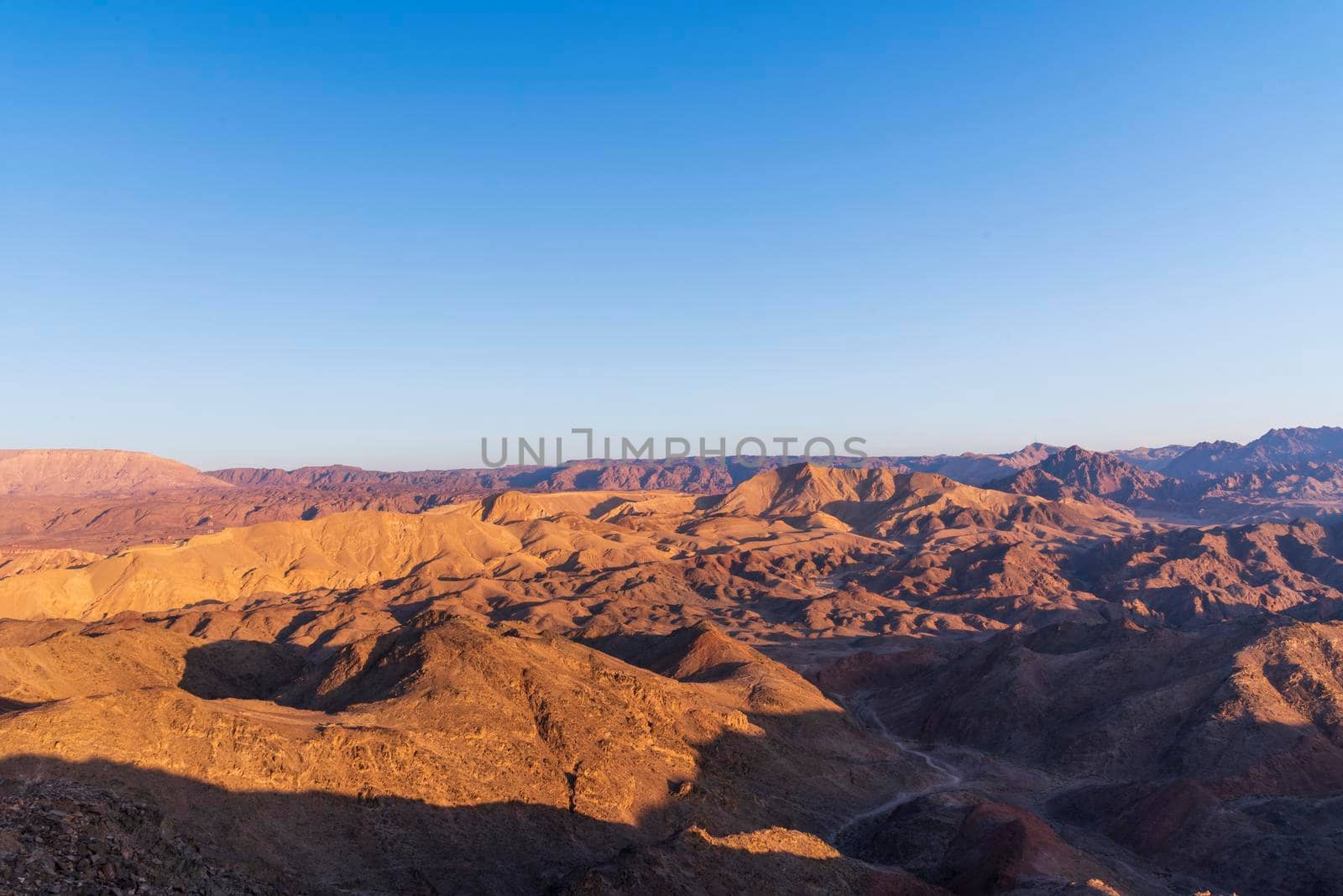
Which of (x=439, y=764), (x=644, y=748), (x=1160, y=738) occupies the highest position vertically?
(x=439, y=764)

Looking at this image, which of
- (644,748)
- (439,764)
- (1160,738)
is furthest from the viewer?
(1160,738)

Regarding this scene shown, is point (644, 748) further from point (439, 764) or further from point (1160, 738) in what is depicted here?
point (1160, 738)

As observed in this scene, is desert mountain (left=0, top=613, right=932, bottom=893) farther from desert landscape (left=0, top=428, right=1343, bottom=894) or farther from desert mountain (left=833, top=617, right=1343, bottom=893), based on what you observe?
desert mountain (left=833, top=617, right=1343, bottom=893)

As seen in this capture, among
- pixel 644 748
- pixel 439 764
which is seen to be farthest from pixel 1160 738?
pixel 439 764

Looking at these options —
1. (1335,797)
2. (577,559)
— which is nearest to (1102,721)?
(1335,797)

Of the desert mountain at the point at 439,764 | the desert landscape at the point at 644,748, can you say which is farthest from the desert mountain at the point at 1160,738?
the desert mountain at the point at 439,764

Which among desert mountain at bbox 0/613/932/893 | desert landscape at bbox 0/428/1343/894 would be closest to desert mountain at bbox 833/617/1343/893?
desert landscape at bbox 0/428/1343/894

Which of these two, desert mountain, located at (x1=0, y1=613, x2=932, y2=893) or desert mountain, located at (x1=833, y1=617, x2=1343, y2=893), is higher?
desert mountain, located at (x1=0, y1=613, x2=932, y2=893)

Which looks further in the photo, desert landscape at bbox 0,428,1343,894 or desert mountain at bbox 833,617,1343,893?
desert mountain at bbox 833,617,1343,893

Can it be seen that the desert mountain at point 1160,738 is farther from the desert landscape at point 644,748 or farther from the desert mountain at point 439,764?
the desert mountain at point 439,764

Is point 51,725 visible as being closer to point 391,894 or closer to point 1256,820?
point 391,894

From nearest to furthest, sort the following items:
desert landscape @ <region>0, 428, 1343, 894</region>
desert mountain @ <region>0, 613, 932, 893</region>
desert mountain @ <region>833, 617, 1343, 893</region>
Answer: desert mountain @ <region>0, 613, 932, 893</region> → desert landscape @ <region>0, 428, 1343, 894</region> → desert mountain @ <region>833, 617, 1343, 893</region>
